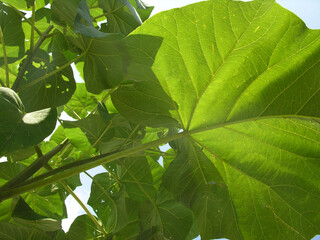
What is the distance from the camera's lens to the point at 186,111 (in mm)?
849

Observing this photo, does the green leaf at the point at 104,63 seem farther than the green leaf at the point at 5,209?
No

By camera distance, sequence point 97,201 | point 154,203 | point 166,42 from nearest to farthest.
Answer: point 166,42 → point 154,203 → point 97,201

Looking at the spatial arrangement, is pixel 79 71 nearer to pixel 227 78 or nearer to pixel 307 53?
pixel 227 78

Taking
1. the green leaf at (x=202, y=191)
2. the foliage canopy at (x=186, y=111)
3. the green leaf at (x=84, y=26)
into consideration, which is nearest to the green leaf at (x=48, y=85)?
the foliage canopy at (x=186, y=111)

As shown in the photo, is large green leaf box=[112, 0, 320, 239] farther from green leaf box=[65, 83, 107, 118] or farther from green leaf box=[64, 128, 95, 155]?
green leaf box=[65, 83, 107, 118]

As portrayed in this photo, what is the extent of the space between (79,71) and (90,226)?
0.46 m

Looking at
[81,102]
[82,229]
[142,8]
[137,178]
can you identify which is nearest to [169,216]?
[137,178]

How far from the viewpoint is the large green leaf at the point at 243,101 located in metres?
0.73

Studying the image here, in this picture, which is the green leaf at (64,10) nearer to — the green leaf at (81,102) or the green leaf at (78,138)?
the green leaf at (78,138)

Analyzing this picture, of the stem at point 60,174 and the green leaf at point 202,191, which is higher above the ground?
the stem at point 60,174

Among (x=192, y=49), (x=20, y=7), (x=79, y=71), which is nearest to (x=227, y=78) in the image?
(x=192, y=49)

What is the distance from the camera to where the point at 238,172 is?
911mm

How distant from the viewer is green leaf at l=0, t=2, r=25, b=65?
939 mm

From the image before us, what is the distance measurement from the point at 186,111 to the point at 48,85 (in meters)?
0.35
